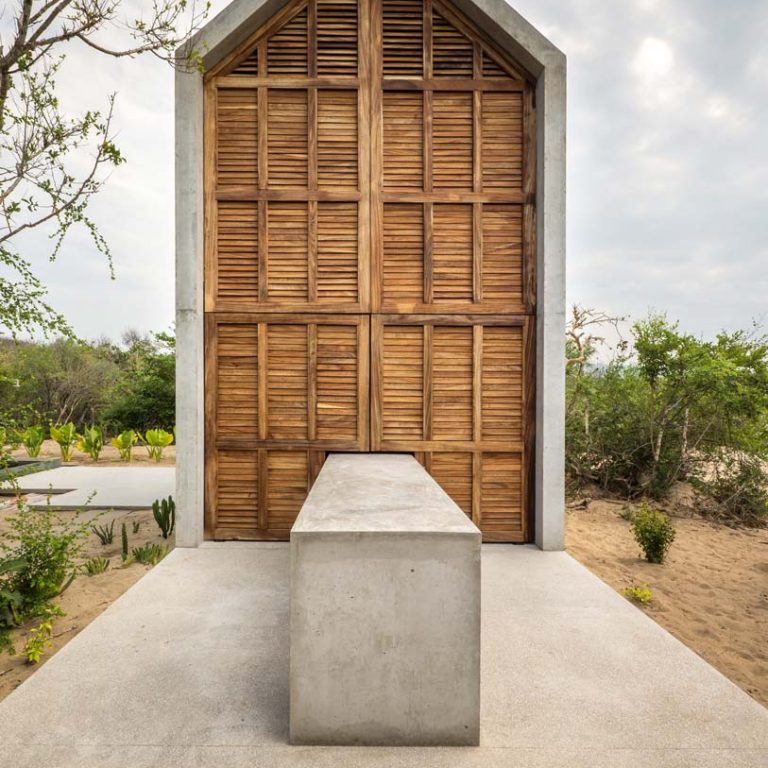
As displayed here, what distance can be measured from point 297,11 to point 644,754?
19.2 feet

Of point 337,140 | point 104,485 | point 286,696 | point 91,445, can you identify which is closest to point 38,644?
point 286,696

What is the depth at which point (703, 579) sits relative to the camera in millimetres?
4520

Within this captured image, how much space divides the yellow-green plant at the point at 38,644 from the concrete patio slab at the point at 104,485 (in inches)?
134

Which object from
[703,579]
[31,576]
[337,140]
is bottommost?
[703,579]

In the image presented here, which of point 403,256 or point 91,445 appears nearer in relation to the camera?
point 403,256

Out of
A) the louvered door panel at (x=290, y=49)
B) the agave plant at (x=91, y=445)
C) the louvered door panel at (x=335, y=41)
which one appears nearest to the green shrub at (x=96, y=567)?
the louvered door panel at (x=290, y=49)

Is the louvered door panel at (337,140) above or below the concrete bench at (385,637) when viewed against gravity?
above

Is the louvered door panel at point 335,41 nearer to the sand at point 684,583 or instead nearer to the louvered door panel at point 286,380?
the louvered door panel at point 286,380

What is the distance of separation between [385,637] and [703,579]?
419 cm

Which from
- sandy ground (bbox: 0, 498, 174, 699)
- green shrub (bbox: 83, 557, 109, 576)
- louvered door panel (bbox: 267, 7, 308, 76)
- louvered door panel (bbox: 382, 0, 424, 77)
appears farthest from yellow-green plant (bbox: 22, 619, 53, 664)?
louvered door panel (bbox: 382, 0, 424, 77)

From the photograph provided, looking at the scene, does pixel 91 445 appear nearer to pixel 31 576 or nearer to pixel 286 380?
pixel 31 576

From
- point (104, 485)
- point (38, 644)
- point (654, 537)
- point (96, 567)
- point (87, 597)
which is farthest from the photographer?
point (104, 485)

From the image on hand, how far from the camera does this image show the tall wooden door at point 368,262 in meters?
4.32

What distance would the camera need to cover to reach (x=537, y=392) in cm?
433
